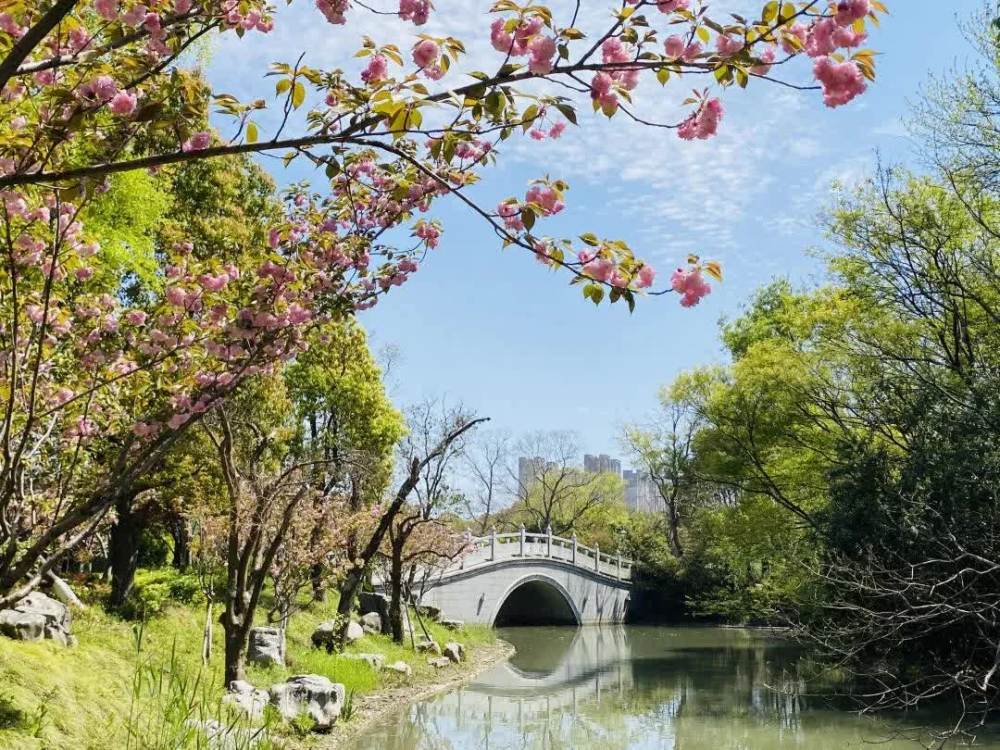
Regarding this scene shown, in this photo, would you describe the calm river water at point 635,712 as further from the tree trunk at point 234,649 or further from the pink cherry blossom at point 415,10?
the pink cherry blossom at point 415,10

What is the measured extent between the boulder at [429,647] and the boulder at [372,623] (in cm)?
72

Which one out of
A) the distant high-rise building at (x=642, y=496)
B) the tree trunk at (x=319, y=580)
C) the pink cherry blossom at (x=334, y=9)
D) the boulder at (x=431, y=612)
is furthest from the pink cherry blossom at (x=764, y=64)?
the distant high-rise building at (x=642, y=496)

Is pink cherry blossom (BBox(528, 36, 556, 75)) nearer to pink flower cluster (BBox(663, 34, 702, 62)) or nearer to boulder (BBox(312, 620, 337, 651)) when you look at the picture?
pink flower cluster (BBox(663, 34, 702, 62))

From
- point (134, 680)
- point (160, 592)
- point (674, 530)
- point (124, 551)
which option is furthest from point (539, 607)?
point (134, 680)

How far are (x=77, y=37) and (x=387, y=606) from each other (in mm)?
13137

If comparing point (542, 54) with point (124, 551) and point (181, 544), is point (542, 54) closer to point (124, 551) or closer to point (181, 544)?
point (124, 551)

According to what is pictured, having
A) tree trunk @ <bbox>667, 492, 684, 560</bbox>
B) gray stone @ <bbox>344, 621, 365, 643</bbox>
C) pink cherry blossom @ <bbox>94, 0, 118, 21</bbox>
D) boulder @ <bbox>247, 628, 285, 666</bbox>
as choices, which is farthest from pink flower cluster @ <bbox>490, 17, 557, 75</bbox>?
tree trunk @ <bbox>667, 492, 684, 560</bbox>

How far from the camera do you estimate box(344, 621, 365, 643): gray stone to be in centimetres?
1233

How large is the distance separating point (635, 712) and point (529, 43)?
10.8 meters

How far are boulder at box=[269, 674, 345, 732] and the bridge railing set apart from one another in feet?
42.8

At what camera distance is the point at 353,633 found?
40.9 feet

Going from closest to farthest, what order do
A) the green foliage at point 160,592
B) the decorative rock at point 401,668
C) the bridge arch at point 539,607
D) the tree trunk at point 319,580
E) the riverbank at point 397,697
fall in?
the riverbank at point 397,697
the green foliage at point 160,592
the decorative rock at point 401,668
the tree trunk at point 319,580
the bridge arch at point 539,607

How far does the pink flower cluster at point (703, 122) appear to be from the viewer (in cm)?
250

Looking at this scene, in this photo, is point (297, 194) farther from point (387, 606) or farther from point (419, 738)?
point (387, 606)
